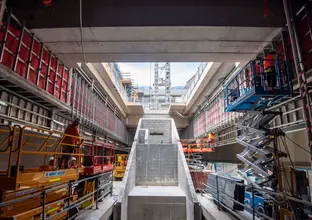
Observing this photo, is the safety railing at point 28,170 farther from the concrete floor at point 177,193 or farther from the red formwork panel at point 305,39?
the red formwork panel at point 305,39

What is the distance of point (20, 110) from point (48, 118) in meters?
1.71

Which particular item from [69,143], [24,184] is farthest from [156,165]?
[24,184]

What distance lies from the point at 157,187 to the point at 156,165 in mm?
1291

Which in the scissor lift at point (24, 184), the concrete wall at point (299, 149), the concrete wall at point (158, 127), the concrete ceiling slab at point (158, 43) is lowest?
the scissor lift at point (24, 184)

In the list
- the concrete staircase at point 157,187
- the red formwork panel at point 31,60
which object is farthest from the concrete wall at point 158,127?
the red formwork panel at point 31,60

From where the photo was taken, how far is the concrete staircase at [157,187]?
7.20m

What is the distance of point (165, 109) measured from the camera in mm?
27688

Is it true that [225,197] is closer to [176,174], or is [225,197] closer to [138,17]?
[176,174]

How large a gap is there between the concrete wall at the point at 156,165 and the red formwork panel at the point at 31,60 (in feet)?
15.6

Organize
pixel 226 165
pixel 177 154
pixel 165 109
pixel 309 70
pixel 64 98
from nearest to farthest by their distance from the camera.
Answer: pixel 309 70, pixel 64 98, pixel 177 154, pixel 226 165, pixel 165 109

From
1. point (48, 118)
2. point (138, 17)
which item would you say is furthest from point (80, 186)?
point (138, 17)

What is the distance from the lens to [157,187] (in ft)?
29.9

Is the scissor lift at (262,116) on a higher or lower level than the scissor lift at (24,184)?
higher

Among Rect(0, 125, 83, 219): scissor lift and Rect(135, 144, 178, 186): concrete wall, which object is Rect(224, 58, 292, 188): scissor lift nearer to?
Rect(135, 144, 178, 186): concrete wall
